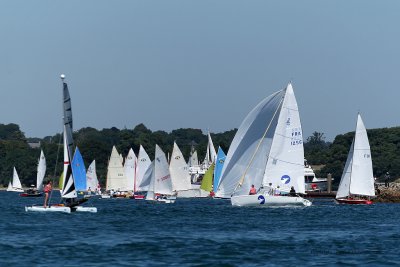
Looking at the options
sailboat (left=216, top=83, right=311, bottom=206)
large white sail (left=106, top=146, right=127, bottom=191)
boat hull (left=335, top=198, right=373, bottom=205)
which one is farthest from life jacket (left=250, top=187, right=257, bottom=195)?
large white sail (left=106, top=146, right=127, bottom=191)

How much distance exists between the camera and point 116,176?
110 m

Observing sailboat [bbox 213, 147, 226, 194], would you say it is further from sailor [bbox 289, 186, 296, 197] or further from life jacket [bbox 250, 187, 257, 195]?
life jacket [bbox 250, 187, 257, 195]

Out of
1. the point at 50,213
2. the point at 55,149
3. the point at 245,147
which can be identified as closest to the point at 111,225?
the point at 50,213

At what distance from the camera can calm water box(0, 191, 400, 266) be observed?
3647 cm

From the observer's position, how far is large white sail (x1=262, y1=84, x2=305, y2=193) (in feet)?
224

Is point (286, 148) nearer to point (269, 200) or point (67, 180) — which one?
point (269, 200)

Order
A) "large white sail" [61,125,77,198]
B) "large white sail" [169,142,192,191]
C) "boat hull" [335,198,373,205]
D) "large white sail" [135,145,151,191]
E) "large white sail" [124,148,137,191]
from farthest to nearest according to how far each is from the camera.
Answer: "large white sail" [124,148,137,191]
"large white sail" [135,145,151,191]
"large white sail" [169,142,192,191]
"boat hull" [335,198,373,205]
"large white sail" [61,125,77,198]

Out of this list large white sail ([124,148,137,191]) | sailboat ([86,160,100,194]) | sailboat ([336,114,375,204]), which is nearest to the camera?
sailboat ([336,114,375,204])

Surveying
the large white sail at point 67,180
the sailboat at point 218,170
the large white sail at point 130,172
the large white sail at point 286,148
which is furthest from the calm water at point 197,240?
the large white sail at point 130,172

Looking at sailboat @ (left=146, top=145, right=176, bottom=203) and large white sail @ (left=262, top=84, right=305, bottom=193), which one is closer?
large white sail @ (left=262, top=84, right=305, bottom=193)

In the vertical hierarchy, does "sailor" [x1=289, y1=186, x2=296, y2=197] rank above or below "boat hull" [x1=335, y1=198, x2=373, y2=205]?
below

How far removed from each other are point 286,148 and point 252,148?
2120 millimetres

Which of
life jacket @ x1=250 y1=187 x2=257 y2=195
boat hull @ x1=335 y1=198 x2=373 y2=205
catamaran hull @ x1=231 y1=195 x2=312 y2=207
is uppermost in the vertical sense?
boat hull @ x1=335 y1=198 x2=373 y2=205

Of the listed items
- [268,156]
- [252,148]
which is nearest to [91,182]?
[252,148]
